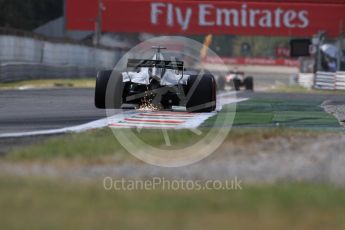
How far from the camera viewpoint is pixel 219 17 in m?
58.4

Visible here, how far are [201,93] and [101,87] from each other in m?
1.81

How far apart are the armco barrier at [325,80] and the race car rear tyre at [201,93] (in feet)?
87.0

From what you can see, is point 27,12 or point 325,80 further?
point 27,12

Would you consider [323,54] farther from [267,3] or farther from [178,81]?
[178,81]

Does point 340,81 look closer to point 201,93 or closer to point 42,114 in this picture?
point 201,93

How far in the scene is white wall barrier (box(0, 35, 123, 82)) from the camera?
33.4 m

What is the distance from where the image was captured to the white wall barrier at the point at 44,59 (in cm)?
3341

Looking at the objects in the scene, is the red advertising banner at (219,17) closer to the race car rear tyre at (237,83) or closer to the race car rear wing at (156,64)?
the race car rear tyre at (237,83)

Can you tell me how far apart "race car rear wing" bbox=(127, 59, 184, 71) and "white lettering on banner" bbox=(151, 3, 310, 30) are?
42.1 meters

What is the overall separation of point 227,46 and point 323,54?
106121 millimetres

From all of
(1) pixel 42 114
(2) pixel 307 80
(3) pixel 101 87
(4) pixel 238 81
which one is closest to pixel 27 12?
(4) pixel 238 81

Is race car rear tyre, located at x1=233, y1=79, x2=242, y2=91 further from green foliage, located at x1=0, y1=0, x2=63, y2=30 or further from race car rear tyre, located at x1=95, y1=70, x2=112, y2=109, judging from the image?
race car rear tyre, located at x1=95, y1=70, x2=112, y2=109

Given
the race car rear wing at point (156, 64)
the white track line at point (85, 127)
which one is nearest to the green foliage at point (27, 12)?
the race car rear wing at point (156, 64)

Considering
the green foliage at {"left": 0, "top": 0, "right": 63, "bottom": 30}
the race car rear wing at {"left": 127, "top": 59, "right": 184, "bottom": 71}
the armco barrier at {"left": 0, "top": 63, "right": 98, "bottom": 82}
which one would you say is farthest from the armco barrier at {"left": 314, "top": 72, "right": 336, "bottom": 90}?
the race car rear wing at {"left": 127, "top": 59, "right": 184, "bottom": 71}
